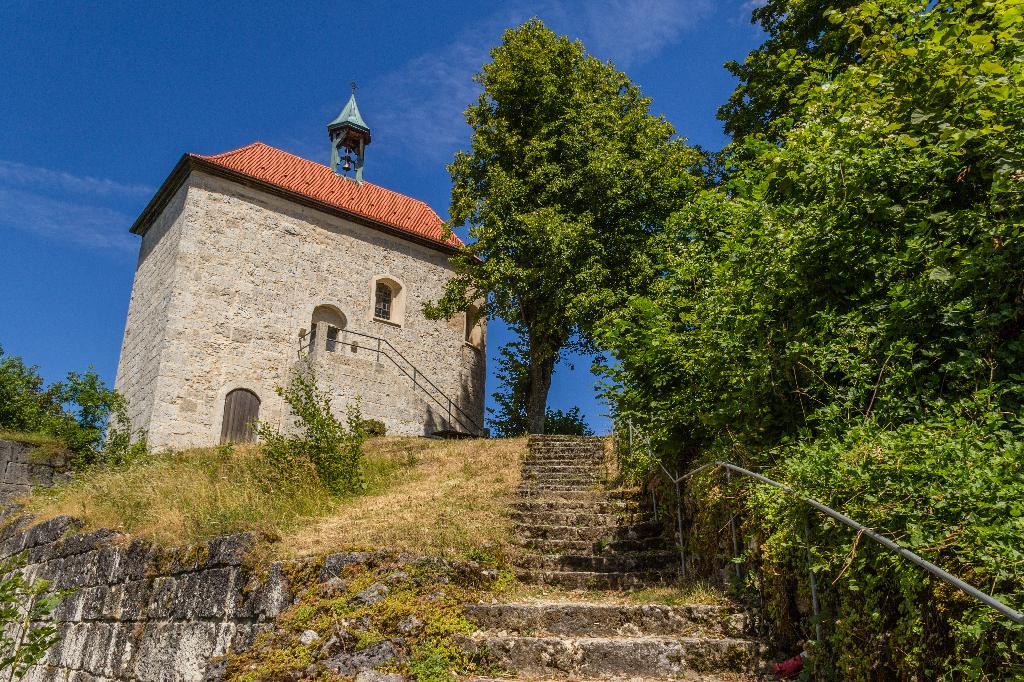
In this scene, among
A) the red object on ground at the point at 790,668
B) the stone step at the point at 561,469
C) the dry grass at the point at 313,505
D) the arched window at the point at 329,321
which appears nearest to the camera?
the red object on ground at the point at 790,668

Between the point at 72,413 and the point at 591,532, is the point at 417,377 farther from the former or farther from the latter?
the point at 591,532

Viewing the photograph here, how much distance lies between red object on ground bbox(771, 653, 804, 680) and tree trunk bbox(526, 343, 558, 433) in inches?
550

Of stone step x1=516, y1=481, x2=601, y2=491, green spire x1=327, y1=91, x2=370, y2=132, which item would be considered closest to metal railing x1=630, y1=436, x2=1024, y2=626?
stone step x1=516, y1=481, x2=601, y2=491

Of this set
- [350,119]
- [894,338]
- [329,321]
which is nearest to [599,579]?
[894,338]

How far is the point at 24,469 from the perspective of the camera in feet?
48.6

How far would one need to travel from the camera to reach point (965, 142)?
4.40 meters

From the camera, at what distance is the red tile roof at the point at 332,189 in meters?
22.6

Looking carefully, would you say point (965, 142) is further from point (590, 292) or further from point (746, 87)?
point (590, 292)

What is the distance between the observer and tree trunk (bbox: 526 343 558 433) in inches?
A: 734

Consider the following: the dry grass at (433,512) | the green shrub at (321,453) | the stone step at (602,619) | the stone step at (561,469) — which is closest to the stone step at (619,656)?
the stone step at (602,619)

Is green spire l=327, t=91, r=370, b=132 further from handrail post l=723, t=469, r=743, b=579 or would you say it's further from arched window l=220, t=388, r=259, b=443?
handrail post l=723, t=469, r=743, b=579

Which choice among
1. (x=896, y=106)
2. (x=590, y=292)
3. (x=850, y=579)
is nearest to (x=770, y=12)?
(x=590, y=292)

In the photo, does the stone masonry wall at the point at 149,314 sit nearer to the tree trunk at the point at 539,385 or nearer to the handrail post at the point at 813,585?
the tree trunk at the point at 539,385

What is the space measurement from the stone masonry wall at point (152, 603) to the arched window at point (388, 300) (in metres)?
14.3
